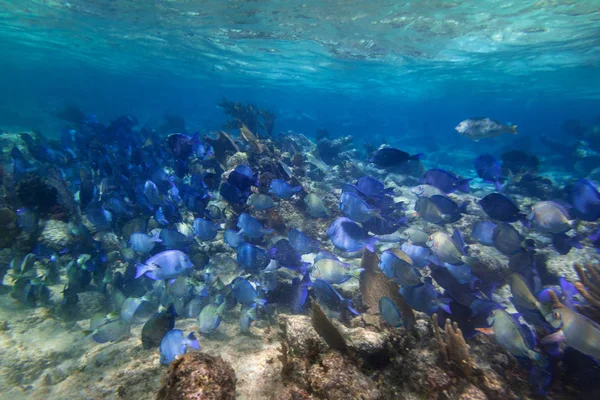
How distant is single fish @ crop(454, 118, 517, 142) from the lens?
308 inches

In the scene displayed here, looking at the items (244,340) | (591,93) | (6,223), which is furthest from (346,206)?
(591,93)

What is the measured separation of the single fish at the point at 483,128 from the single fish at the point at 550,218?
412 cm

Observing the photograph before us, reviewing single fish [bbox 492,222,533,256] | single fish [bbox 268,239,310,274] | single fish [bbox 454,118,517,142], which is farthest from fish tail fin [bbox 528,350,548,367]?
single fish [bbox 454,118,517,142]

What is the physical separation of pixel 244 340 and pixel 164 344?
114 cm

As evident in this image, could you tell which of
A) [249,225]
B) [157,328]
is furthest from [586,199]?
[157,328]

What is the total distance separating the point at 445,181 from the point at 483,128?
4.19 meters

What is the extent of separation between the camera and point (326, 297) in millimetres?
A: 4578

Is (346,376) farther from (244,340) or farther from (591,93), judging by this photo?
(591,93)

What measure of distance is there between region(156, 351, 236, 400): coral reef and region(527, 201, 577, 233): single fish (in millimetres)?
5034

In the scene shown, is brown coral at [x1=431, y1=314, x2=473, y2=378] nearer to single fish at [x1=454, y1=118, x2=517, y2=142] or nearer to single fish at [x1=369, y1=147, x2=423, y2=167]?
single fish at [x1=369, y1=147, x2=423, y2=167]

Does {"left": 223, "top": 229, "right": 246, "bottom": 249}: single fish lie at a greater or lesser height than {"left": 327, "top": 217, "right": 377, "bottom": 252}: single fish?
lesser

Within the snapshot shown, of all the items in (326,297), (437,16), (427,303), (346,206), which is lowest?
(326,297)

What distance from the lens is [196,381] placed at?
1.92 m

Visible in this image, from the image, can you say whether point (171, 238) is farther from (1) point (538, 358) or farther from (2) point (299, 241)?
(1) point (538, 358)
